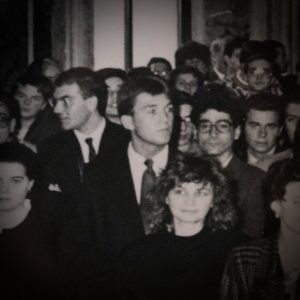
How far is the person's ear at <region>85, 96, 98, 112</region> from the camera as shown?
3.07 m

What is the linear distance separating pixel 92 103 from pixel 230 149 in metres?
0.83

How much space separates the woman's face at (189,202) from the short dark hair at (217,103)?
373 mm

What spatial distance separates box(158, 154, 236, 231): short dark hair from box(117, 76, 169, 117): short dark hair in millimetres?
385

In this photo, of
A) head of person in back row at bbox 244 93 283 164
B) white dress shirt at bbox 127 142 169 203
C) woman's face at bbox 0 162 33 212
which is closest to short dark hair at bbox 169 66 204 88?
Answer: head of person in back row at bbox 244 93 283 164

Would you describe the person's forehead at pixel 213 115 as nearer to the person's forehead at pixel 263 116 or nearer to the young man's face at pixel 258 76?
the person's forehead at pixel 263 116

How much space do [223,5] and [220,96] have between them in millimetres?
537

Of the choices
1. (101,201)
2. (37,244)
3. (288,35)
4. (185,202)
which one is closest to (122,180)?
(101,201)

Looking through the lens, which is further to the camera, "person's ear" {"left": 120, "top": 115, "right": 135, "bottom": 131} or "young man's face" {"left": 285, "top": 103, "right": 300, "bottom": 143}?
"young man's face" {"left": 285, "top": 103, "right": 300, "bottom": 143}

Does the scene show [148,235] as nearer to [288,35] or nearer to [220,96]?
[220,96]

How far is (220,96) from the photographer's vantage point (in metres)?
3.17

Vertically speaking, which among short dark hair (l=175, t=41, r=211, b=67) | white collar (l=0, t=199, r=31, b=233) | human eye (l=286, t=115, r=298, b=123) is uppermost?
short dark hair (l=175, t=41, r=211, b=67)

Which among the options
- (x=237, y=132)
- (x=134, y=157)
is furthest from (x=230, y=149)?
(x=134, y=157)

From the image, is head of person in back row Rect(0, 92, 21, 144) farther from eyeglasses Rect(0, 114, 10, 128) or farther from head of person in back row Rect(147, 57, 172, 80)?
head of person in back row Rect(147, 57, 172, 80)

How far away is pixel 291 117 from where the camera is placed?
10.5 ft
